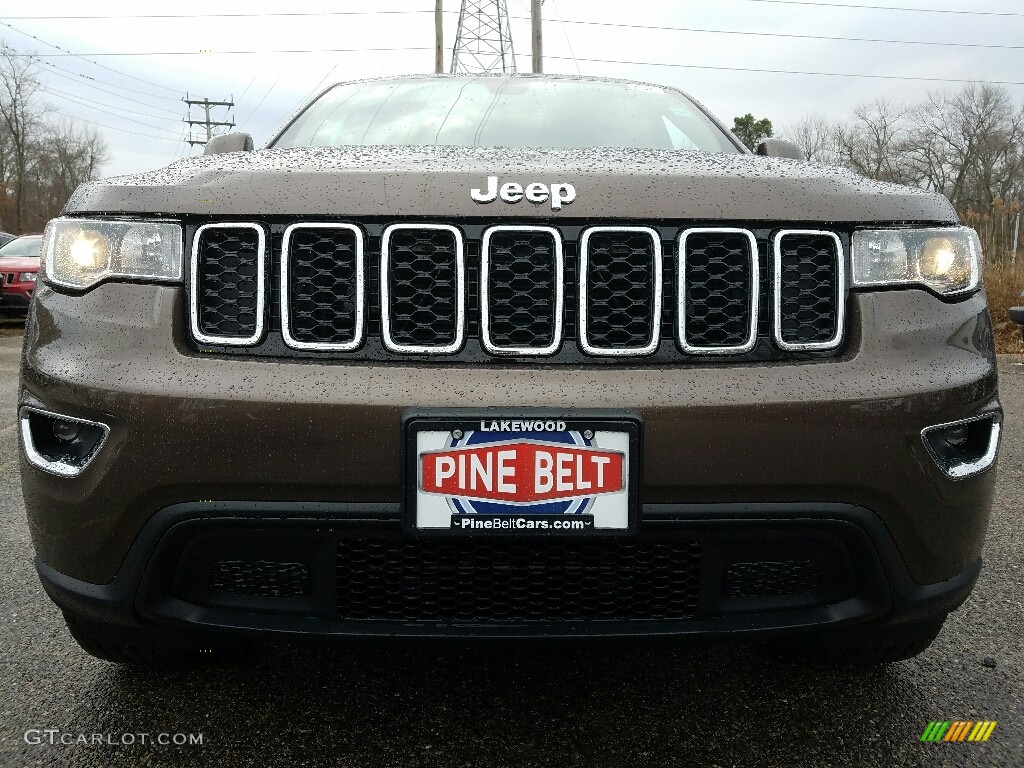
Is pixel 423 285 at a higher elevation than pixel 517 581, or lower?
higher

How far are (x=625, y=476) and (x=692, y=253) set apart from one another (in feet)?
1.42

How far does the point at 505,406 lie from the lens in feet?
4.48

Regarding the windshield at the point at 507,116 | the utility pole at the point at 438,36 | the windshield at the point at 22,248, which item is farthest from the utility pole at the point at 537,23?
the windshield at the point at 507,116

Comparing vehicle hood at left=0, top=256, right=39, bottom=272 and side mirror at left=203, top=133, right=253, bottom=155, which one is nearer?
side mirror at left=203, top=133, right=253, bottom=155

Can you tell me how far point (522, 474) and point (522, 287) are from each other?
0.34 meters

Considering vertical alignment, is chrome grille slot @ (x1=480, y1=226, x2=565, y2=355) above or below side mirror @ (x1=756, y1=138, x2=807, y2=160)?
below

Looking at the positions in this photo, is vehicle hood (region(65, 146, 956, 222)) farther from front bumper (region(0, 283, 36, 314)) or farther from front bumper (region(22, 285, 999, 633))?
front bumper (region(0, 283, 36, 314))

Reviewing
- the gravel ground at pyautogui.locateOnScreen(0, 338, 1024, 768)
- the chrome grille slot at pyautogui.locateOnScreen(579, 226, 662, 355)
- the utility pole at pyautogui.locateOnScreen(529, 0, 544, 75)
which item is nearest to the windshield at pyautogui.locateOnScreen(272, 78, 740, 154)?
the chrome grille slot at pyautogui.locateOnScreen(579, 226, 662, 355)

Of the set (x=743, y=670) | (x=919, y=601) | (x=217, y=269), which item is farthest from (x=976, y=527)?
(x=217, y=269)

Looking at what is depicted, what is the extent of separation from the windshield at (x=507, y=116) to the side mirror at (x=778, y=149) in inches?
5.1

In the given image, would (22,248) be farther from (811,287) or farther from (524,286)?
(811,287)

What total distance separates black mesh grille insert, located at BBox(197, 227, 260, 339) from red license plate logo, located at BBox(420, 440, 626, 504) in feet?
1.46

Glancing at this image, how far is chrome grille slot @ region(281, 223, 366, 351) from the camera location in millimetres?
1446

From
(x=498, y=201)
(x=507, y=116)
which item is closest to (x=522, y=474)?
(x=498, y=201)
